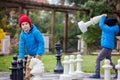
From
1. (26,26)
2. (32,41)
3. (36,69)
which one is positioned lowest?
(36,69)

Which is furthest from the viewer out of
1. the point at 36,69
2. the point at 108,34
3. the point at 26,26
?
the point at 108,34

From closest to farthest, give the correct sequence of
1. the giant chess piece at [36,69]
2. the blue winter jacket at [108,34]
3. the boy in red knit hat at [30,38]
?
the giant chess piece at [36,69] → the boy in red knit hat at [30,38] → the blue winter jacket at [108,34]

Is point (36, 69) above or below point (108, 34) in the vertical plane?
below

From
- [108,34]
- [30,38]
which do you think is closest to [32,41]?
[30,38]

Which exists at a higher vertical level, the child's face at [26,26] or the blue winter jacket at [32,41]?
the child's face at [26,26]

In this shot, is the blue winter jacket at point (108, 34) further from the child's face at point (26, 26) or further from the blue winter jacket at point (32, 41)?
the child's face at point (26, 26)

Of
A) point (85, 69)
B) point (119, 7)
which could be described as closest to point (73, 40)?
point (119, 7)

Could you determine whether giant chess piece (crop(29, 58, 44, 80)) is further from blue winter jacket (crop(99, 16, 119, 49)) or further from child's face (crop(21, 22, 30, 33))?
Answer: blue winter jacket (crop(99, 16, 119, 49))

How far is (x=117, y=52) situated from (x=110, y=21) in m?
9.21

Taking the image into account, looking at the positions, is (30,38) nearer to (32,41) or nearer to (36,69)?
(32,41)

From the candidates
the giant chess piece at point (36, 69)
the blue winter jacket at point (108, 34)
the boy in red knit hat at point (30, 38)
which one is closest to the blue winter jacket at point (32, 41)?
the boy in red knit hat at point (30, 38)

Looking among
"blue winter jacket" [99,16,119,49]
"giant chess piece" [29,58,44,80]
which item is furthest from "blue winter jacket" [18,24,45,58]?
"blue winter jacket" [99,16,119,49]

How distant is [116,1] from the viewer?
17125 mm

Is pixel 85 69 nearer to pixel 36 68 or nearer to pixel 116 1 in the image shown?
pixel 36 68
